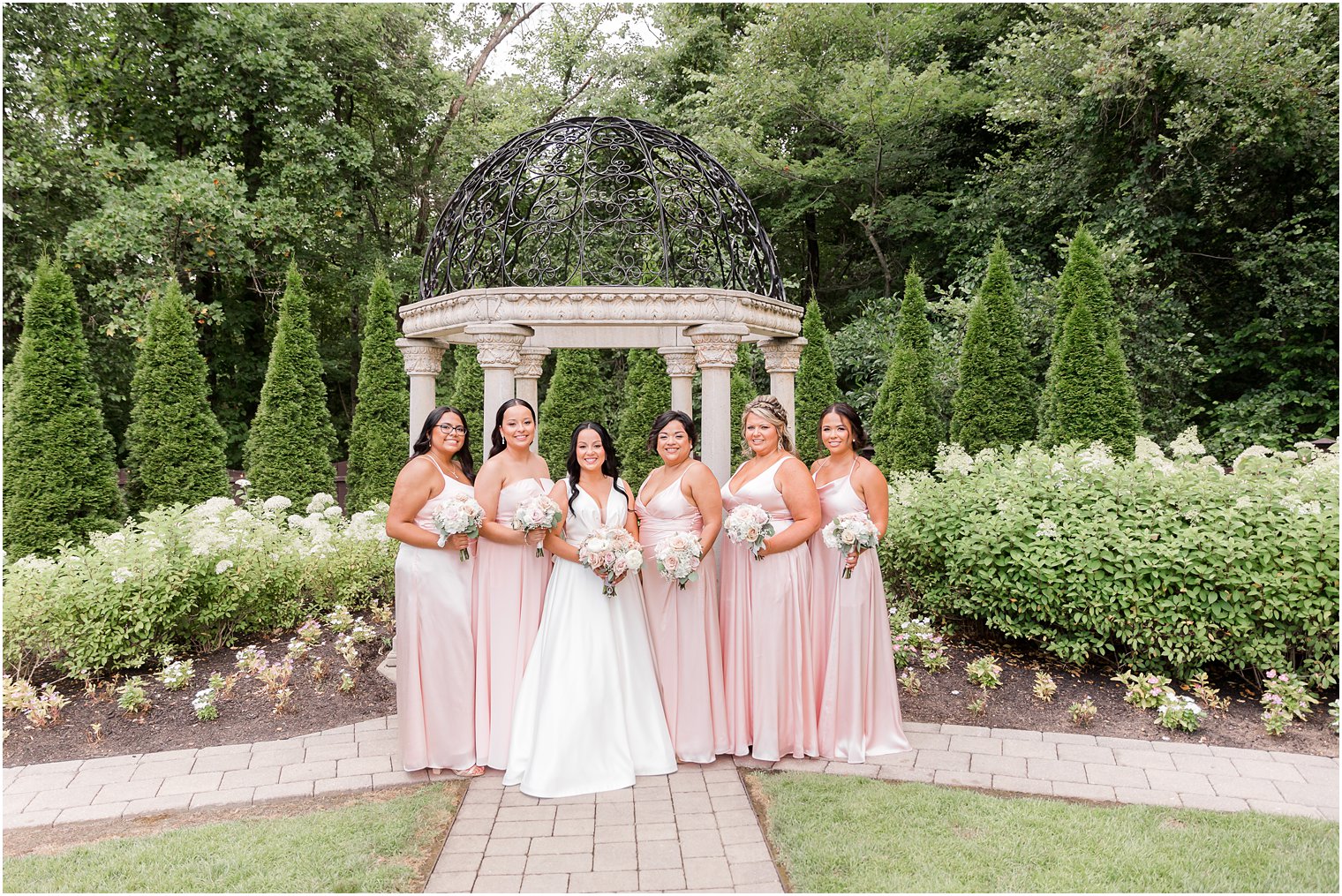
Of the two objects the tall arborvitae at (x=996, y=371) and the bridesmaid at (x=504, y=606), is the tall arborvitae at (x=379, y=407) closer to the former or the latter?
the bridesmaid at (x=504, y=606)

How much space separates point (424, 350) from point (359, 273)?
11.1 metres

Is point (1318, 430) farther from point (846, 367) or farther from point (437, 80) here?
point (437, 80)

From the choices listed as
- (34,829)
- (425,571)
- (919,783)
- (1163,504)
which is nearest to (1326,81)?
(1163,504)

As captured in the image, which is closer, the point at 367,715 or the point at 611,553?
the point at 611,553

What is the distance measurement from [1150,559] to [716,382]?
3.41 metres

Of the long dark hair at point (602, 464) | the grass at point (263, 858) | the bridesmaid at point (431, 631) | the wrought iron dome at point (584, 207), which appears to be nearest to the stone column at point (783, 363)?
the wrought iron dome at point (584, 207)

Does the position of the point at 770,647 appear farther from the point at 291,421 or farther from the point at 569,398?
the point at 291,421

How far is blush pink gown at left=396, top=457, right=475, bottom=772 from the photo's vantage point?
4309mm

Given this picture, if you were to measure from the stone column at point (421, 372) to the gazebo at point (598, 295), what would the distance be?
1 cm

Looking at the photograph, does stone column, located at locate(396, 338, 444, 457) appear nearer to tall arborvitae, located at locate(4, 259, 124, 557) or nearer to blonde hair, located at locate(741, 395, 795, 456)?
blonde hair, located at locate(741, 395, 795, 456)

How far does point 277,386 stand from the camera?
39.1 ft

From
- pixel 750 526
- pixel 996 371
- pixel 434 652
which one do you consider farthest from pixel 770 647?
pixel 996 371

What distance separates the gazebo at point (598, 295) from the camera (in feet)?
16.0

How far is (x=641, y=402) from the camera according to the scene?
1324 centimetres
